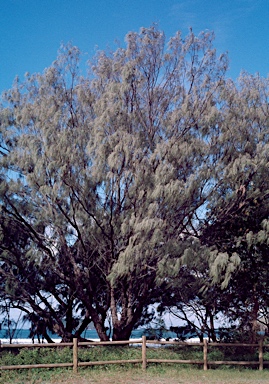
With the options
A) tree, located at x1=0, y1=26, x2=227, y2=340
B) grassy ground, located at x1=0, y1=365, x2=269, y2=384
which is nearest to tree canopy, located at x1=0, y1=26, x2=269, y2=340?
tree, located at x1=0, y1=26, x2=227, y2=340

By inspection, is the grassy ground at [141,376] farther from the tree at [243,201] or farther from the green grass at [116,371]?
the tree at [243,201]

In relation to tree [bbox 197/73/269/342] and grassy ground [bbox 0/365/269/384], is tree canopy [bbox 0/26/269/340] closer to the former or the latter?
tree [bbox 197/73/269/342]

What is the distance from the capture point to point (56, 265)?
13.0 m

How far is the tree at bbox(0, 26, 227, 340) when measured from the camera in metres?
11.1

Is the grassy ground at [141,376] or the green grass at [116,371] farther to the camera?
the green grass at [116,371]

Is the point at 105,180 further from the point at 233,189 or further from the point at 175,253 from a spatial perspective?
the point at 233,189

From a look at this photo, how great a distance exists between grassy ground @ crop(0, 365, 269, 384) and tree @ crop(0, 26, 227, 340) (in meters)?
2.05

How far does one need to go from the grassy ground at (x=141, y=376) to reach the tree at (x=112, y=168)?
2.05 metres

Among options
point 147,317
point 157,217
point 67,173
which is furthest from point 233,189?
point 147,317

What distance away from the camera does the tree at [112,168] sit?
11.1 m

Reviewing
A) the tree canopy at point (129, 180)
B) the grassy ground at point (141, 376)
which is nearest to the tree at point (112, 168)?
the tree canopy at point (129, 180)

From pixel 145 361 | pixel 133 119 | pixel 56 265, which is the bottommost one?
pixel 145 361

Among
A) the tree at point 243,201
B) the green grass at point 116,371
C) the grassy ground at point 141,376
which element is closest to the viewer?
the grassy ground at point 141,376

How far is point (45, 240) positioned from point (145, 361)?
3987 mm
